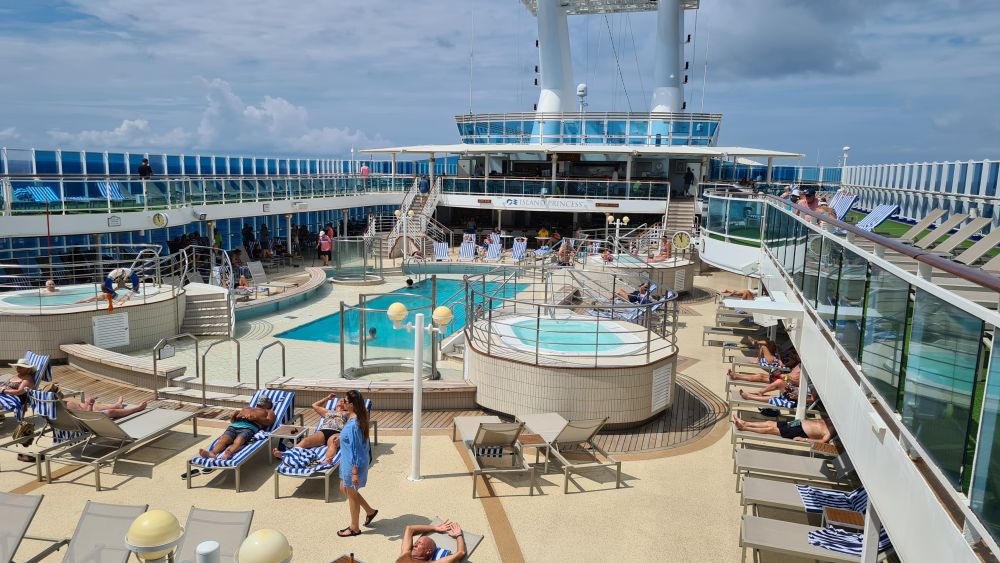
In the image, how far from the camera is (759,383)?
9.40m

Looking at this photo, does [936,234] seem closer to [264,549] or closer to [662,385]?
[662,385]

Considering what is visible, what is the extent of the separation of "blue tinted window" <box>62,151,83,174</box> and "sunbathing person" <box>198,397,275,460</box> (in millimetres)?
23773

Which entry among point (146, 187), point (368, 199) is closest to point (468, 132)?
point (368, 199)

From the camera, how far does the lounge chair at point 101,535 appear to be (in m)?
4.59

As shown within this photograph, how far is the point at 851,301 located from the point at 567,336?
178 inches

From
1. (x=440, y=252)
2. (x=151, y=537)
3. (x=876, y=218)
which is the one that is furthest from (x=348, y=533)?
(x=440, y=252)

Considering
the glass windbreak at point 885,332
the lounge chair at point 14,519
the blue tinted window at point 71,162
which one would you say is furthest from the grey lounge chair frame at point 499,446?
the blue tinted window at point 71,162

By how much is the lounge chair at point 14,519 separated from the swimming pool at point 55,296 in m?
7.18

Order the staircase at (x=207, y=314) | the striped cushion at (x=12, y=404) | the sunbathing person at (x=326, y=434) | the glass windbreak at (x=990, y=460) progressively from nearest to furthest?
the glass windbreak at (x=990, y=460)
the sunbathing person at (x=326, y=434)
the striped cushion at (x=12, y=404)
the staircase at (x=207, y=314)

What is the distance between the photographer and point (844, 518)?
5.24 m

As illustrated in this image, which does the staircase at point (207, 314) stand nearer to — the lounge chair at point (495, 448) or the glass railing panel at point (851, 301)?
the lounge chair at point (495, 448)

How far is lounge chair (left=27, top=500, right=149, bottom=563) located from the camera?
4590mm

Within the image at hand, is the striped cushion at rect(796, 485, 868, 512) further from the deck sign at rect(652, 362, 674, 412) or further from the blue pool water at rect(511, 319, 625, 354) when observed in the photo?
the blue pool water at rect(511, 319, 625, 354)

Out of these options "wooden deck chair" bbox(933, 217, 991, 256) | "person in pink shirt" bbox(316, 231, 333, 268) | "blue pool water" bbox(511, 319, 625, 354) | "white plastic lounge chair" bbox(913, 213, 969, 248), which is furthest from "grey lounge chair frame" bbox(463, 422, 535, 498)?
"person in pink shirt" bbox(316, 231, 333, 268)
